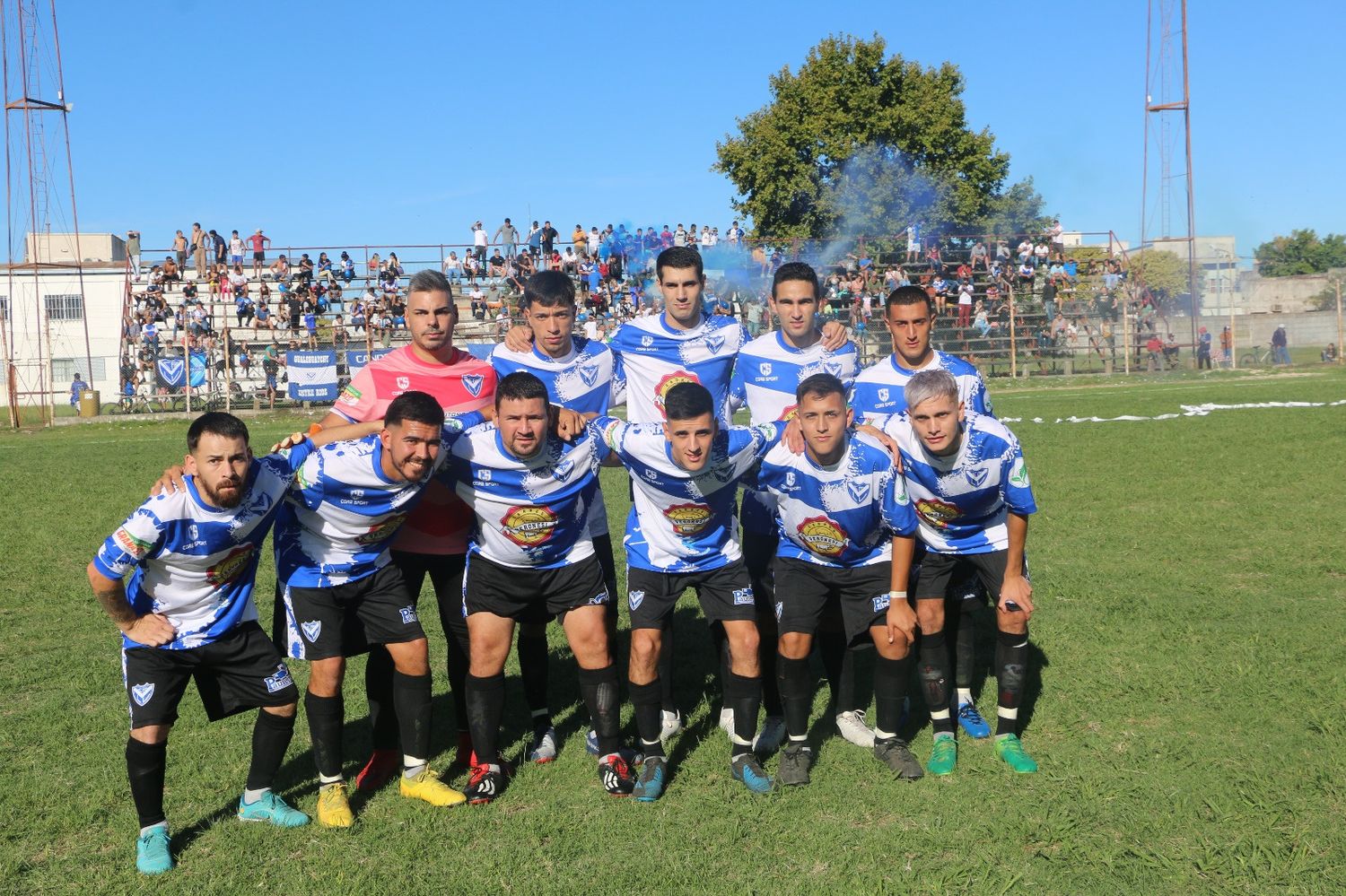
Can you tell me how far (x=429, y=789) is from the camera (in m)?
5.20

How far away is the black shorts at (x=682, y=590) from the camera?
5.54m

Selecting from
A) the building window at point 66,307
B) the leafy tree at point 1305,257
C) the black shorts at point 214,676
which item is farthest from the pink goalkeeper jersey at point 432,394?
the leafy tree at point 1305,257

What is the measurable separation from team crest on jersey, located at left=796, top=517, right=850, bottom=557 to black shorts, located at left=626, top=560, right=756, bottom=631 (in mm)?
390

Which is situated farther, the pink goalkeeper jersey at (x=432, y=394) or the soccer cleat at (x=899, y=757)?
the pink goalkeeper jersey at (x=432, y=394)

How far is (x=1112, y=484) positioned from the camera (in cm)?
1291

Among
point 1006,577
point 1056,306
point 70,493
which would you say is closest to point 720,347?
point 1006,577

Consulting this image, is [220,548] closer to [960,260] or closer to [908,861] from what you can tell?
[908,861]

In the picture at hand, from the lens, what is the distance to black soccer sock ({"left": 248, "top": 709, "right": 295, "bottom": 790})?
16.6 feet

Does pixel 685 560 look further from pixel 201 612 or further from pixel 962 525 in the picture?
pixel 201 612

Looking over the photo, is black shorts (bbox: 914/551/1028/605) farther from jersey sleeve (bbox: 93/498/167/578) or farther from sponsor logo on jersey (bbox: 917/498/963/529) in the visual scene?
jersey sleeve (bbox: 93/498/167/578)

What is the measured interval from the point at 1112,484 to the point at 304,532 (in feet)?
33.8

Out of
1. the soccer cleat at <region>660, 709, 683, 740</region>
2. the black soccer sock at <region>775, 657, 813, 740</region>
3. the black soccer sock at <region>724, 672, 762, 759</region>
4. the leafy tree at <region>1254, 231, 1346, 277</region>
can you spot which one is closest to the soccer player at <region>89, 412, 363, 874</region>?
the soccer cleat at <region>660, 709, 683, 740</region>

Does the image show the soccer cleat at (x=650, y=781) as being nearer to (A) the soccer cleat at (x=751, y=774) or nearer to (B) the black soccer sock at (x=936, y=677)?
(A) the soccer cleat at (x=751, y=774)

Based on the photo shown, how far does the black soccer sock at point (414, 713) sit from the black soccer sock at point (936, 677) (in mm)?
2506
